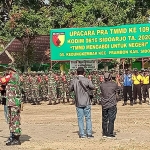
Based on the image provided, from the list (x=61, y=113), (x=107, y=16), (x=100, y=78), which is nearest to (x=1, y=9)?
(x=107, y=16)

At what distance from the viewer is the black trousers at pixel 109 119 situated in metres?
12.7

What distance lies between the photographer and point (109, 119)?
41.9ft

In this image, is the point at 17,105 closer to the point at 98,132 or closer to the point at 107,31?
the point at 98,132

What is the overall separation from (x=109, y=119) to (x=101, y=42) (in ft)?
45.1

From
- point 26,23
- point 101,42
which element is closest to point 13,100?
point 101,42

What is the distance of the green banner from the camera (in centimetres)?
2562

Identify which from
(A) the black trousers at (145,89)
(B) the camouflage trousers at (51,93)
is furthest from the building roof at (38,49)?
(A) the black trousers at (145,89)

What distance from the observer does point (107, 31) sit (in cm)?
2600

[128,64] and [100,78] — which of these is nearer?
[100,78]

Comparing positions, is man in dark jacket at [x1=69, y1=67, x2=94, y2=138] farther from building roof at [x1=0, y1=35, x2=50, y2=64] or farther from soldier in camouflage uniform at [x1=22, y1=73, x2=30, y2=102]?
building roof at [x1=0, y1=35, x2=50, y2=64]

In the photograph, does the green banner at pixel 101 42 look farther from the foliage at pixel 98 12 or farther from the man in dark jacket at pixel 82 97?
the man in dark jacket at pixel 82 97

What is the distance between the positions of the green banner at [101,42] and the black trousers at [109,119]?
1310cm

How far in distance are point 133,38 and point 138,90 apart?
3.14 meters

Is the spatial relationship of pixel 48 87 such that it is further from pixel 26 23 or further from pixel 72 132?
pixel 72 132
